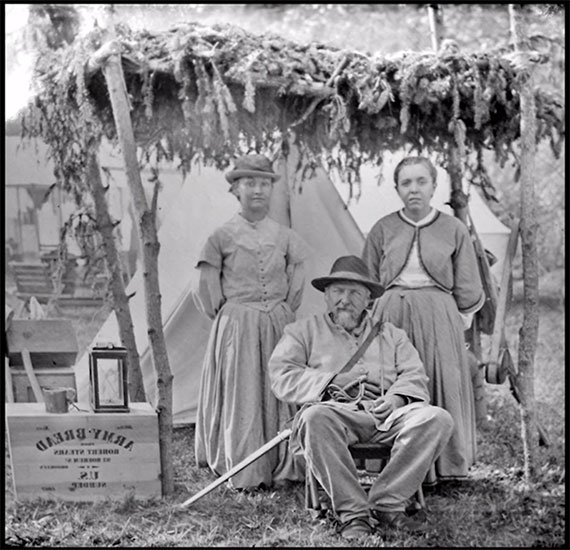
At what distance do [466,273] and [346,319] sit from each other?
0.84 metres

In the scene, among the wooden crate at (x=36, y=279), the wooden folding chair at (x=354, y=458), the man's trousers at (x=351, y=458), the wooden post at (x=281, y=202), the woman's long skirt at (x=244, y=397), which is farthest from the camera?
the wooden post at (x=281, y=202)

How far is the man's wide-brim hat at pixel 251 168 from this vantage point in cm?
490

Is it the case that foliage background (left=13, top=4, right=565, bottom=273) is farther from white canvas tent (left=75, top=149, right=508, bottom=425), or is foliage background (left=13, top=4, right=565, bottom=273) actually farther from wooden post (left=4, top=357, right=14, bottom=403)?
wooden post (left=4, top=357, right=14, bottom=403)

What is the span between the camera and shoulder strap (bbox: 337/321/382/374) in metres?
4.40

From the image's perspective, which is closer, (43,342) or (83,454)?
(83,454)

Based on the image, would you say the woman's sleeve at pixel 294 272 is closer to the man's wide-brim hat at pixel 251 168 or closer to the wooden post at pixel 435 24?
the man's wide-brim hat at pixel 251 168

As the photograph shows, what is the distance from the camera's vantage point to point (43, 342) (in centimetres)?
475

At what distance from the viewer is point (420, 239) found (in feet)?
16.3

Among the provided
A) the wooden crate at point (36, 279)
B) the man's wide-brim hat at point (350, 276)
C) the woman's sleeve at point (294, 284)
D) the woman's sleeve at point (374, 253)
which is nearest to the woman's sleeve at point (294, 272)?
the woman's sleeve at point (294, 284)

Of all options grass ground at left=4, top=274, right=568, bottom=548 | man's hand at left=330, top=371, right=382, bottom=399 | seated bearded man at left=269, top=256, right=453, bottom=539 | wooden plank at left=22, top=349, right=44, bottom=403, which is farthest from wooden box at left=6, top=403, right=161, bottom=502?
man's hand at left=330, top=371, right=382, bottom=399

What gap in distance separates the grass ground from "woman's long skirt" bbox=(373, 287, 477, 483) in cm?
15

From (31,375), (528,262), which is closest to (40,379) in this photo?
(31,375)

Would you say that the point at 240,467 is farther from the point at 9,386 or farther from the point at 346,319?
the point at 9,386

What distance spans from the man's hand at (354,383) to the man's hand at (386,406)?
8 cm
